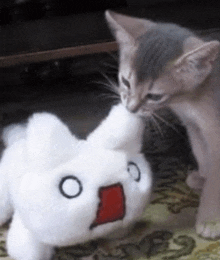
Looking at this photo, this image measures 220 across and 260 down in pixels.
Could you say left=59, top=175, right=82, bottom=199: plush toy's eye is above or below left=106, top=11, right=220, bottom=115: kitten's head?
below

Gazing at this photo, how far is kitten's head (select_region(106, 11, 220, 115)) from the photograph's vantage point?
59 cm

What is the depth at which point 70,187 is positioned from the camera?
1.79 ft

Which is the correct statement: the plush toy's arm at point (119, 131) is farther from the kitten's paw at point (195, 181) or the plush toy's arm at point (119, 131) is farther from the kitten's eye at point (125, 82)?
the kitten's paw at point (195, 181)

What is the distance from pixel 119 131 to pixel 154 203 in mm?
166

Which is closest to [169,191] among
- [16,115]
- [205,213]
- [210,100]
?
[205,213]

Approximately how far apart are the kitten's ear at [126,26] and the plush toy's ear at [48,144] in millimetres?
169

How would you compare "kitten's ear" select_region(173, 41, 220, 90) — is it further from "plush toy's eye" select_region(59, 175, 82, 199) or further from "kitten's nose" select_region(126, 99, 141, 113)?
"plush toy's eye" select_region(59, 175, 82, 199)

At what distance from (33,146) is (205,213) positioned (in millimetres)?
323

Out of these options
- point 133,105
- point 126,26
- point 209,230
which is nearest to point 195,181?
point 209,230

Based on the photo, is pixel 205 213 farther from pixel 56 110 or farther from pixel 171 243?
pixel 56 110

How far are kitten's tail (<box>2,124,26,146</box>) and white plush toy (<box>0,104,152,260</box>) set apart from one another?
0.03 m

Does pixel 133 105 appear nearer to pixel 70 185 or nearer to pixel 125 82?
pixel 125 82

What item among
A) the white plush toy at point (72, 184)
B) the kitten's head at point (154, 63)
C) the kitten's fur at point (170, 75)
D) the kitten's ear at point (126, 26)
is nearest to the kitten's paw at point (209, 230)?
the kitten's fur at point (170, 75)

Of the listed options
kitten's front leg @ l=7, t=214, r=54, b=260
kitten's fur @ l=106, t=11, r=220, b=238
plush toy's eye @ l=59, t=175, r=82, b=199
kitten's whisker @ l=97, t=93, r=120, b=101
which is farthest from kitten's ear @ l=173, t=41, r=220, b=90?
kitten's front leg @ l=7, t=214, r=54, b=260
